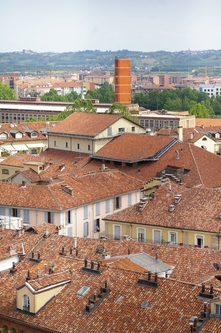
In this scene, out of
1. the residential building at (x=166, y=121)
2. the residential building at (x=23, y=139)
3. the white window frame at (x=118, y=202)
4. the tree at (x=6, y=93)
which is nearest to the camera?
the white window frame at (x=118, y=202)

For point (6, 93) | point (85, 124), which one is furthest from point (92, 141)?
point (6, 93)

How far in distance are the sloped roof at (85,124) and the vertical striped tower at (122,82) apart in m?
78.5

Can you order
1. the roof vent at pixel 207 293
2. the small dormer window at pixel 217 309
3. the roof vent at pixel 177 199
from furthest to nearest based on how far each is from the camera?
the roof vent at pixel 177 199
the roof vent at pixel 207 293
the small dormer window at pixel 217 309

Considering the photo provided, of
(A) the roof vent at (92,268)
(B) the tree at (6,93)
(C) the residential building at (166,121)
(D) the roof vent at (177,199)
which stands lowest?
(B) the tree at (6,93)

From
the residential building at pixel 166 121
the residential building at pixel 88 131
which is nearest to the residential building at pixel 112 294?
the residential building at pixel 88 131

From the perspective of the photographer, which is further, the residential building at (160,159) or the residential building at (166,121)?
the residential building at (166,121)

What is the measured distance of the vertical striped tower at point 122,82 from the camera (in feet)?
504

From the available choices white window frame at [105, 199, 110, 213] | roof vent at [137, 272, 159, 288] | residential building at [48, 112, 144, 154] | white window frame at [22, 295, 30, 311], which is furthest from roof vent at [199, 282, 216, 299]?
residential building at [48, 112, 144, 154]

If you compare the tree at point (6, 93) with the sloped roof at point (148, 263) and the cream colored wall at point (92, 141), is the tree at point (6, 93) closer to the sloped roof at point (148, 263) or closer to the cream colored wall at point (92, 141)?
the cream colored wall at point (92, 141)

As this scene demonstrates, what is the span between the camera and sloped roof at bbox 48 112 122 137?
70.0 metres

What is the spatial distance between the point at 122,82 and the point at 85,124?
84126 mm

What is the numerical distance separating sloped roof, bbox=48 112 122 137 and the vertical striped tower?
78483 mm

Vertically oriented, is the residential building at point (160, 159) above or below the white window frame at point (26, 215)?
above

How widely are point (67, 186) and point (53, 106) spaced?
10189cm
